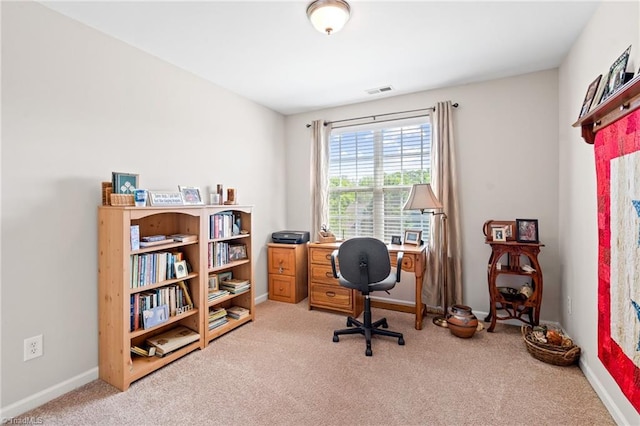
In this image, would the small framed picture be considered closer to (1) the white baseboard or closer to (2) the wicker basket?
(2) the wicker basket

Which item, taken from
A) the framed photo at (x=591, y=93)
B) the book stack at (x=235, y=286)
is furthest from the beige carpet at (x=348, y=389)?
the framed photo at (x=591, y=93)

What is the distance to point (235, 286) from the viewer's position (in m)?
2.93

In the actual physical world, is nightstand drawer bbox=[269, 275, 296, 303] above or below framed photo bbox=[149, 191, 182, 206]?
below

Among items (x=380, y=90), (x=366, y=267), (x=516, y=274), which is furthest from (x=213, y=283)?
(x=516, y=274)

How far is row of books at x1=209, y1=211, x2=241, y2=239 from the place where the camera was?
8.81ft

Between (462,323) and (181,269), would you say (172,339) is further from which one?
(462,323)

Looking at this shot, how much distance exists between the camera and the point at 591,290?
1947mm

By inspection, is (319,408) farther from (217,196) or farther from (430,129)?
(430,129)

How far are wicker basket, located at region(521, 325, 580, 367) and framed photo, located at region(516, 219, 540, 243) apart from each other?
0.86m

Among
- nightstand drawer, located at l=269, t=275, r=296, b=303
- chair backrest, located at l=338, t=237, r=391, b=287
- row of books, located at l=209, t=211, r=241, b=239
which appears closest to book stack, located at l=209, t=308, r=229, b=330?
row of books, located at l=209, t=211, r=241, b=239

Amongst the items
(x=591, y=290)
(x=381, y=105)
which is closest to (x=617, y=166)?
(x=591, y=290)

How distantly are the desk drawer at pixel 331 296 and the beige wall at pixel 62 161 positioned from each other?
6.03 feet

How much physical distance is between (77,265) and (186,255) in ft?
2.46

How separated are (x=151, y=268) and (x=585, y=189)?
3192 millimetres
